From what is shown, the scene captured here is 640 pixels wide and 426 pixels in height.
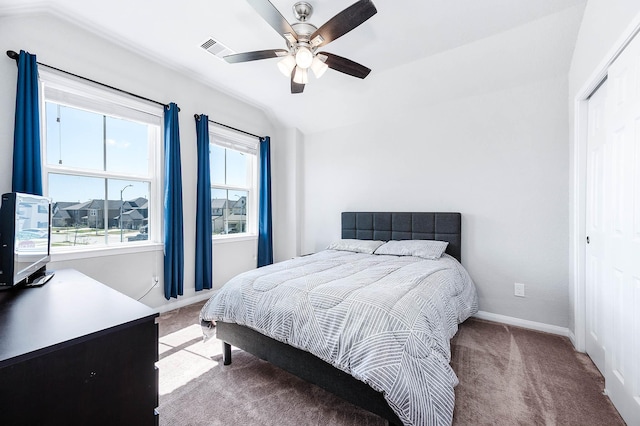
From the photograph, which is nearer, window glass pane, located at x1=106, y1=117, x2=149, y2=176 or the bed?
the bed

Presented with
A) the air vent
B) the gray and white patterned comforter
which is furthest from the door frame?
the air vent

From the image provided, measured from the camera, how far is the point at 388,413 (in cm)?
132

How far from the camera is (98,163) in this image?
2752 millimetres

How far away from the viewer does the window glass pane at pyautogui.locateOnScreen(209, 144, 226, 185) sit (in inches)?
151

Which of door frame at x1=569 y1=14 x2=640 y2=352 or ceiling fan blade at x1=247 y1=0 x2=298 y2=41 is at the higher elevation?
ceiling fan blade at x1=247 y1=0 x2=298 y2=41

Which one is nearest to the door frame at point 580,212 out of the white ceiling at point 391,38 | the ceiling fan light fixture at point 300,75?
the white ceiling at point 391,38

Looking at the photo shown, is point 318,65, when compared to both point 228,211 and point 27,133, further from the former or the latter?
point 228,211

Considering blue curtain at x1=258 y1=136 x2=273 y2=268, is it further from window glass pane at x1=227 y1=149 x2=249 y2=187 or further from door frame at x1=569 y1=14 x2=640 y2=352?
door frame at x1=569 y1=14 x2=640 y2=352

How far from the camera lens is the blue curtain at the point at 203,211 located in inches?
135

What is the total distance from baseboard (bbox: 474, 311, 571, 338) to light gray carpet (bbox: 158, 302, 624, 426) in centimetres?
22

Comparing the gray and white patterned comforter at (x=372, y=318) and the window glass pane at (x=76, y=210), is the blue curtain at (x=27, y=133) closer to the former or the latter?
the window glass pane at (x=76, y=210)

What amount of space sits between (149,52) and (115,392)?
3203 mm

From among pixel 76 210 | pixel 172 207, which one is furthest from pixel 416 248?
pixel 76 210

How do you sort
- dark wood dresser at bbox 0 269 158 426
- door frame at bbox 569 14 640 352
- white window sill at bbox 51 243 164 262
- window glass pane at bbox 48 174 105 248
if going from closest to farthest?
dark wood dresser at bbox 0 269 158 426 → door frame at bbox 569 14 640 352 → white window sill at bbox 51 243 164 262 → window glass pane at bbox 48 174 105 248
